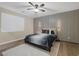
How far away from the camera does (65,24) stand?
1711mm

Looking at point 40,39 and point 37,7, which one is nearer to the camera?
point 37,7

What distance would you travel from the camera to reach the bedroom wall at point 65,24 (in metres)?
1.63

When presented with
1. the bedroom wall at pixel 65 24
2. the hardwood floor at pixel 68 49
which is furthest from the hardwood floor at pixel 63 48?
the bedroom wall at pixel 65 24

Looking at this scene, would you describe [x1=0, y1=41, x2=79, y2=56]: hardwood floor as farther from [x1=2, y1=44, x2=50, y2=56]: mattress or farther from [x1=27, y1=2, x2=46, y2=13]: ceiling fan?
[x1=27, y1=2, x2=46, y2=13]: ceiling fan

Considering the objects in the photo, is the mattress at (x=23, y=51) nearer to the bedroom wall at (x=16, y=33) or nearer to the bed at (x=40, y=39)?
the bed at (x=40, y=39)

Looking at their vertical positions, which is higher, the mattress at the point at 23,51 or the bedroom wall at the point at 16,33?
the bedroom wall at the point at 16,33

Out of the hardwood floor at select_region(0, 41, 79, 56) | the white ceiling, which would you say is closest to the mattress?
the hardwood floor at select_region(0, 41, 79, 56)

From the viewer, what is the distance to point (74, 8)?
1.57 m

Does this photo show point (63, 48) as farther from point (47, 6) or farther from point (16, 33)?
point (16, 33)

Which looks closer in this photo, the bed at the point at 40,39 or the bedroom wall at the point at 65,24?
the bedroom wall at the point at 65,24

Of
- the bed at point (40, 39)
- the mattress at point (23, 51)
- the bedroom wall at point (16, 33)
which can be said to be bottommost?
the mattress at point (23, 51)

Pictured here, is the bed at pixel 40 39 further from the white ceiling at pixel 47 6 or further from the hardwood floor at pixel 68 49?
the white ceiling at pixel 47 6

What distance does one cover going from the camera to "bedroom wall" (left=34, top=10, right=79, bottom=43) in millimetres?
1632

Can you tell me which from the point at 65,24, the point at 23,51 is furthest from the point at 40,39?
the point at 65,24
